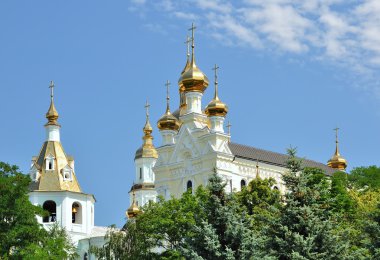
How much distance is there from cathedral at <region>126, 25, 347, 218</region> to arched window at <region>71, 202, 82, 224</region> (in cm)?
769

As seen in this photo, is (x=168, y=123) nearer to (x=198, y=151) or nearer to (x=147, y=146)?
(x=198, y=151)

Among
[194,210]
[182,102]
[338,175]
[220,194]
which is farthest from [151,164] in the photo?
[220,194]

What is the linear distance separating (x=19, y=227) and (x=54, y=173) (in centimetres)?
2840

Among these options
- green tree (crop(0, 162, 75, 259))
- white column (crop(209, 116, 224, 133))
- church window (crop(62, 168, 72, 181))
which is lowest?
green tree (crop(0, 162, 75, 259))

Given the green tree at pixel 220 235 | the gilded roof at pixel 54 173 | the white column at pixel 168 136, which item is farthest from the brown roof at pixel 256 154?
the green tree at pixel 220 235

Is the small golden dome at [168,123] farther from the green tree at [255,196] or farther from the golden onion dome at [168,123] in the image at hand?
the green tree at [255,196]

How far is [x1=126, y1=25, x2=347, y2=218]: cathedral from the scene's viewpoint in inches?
2515

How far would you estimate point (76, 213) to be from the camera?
72875mm

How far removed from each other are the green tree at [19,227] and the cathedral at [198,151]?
738 inches

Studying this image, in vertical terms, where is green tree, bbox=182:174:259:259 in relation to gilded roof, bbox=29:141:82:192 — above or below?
below

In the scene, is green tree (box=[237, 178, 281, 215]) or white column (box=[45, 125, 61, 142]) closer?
green tree (box=[237, 178, 281, 215])

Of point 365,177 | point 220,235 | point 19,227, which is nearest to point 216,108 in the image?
point 365,177

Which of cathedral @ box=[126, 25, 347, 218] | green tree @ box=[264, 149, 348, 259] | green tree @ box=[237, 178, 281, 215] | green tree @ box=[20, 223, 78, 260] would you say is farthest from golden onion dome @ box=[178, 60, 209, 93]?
green tree @ box=[264, 149, 348, 259]

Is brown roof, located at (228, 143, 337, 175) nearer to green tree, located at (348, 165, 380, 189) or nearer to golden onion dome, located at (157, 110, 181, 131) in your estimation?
green tree, located at (348, 165, 380, 189)
